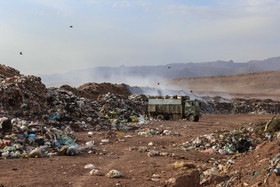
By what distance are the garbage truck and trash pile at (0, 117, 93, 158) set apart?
38.2ft

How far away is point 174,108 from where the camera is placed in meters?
20.8

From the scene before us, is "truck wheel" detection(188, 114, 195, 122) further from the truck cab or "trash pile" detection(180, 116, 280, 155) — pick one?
"trash pile" detection(180, 116, 280, 155)

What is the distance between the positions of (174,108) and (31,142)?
42.9 ft

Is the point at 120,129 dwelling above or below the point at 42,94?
below

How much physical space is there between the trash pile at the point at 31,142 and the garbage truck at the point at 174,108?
11635mm

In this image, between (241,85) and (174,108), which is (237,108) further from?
(241,85)

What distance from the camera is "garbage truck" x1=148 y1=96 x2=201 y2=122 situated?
799 inches

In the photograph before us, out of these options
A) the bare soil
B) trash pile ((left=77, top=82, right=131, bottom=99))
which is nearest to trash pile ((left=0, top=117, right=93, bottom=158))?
trash pile ((left=77, top=82, right=131, bottom=99))

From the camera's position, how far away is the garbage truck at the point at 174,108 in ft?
66.6

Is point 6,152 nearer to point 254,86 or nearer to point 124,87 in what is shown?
point 124,87

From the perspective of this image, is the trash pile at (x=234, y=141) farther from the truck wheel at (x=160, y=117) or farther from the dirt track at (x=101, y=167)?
the truck wheel at (x=160, y=117)

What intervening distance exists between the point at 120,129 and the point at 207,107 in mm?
23980

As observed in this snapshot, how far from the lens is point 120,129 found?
15.6 m

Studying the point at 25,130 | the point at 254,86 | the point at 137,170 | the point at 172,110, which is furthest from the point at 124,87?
the point at 254,86
